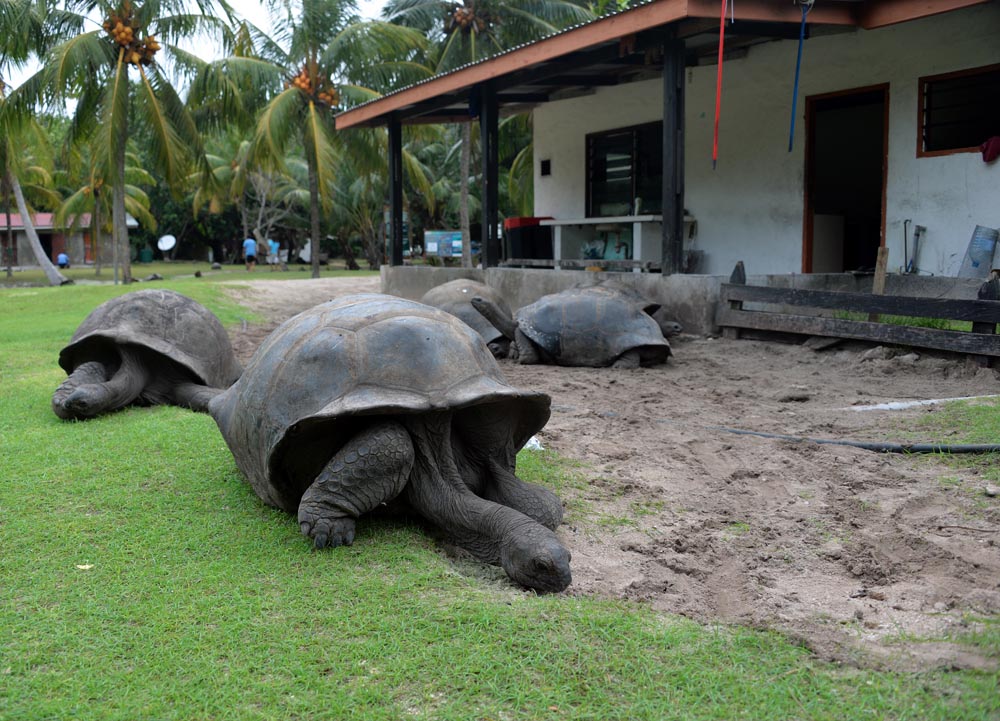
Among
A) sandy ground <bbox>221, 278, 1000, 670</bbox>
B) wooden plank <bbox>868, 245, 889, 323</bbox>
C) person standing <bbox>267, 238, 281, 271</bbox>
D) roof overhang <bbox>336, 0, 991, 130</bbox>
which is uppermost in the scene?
roof overhang <bbox>336, 0, 991, 130</bbox>

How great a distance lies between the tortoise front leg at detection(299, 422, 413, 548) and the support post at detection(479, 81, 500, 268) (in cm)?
1011

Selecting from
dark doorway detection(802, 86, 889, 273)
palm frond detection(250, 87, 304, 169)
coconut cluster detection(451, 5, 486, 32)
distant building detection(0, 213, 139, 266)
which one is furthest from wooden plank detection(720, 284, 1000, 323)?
distant building detection(0, 213, 139, 266)

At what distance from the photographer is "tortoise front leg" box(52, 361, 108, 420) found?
5586 millimetres

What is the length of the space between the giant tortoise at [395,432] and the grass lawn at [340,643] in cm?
14

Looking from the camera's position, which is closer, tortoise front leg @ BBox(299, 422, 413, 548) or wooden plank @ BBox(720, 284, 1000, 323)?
tortoise front leg @ BBox(299, 422, 413, 548)

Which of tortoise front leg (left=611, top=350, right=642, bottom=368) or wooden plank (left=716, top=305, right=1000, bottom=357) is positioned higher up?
wooden plank (left=716, top=305, right=1000, bottom=357)

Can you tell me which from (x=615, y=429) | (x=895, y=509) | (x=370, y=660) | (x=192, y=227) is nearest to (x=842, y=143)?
(x=615, y=429)

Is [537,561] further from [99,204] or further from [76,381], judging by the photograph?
[99,204]

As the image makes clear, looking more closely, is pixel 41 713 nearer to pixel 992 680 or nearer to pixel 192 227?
pixel 992 680

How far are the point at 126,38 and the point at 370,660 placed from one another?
74.2 feet

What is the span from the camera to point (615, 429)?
5.77 m

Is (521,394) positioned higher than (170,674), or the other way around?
(521,394)

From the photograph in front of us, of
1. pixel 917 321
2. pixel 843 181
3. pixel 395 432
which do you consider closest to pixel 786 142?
pixel 917 321

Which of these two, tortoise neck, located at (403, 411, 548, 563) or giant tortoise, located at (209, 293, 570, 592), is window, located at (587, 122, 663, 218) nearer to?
→ giant tortoise, located at (209, 293, 570, 592)
